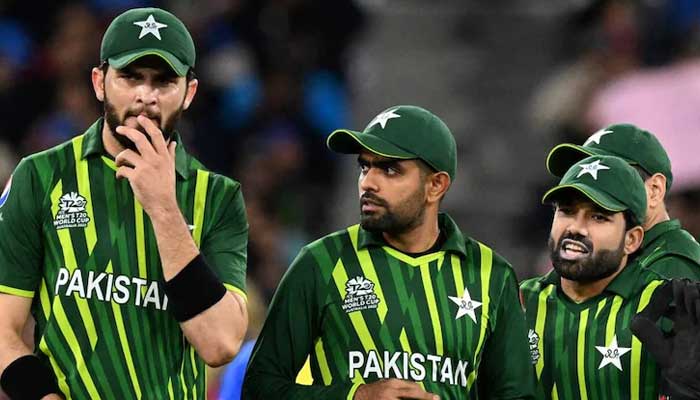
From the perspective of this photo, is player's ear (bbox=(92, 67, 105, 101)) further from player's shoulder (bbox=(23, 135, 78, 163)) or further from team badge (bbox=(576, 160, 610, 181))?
team badge (bbox=(576, 160, 610, 181))

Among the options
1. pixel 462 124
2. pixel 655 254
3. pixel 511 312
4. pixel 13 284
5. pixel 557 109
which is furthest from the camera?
pixel 462 124

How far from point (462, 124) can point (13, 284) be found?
7.99m

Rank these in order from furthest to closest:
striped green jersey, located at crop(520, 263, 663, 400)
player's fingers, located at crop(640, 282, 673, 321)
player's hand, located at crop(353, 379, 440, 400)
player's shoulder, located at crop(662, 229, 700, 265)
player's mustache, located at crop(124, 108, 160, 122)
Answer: player's shoulder, located at crop(662, 229, 700, 265), striped green jersey, located at crop(520, 263, 663, 400), player's fingers, located at crop(640, 282, 673, 321), player's hand, located at crop(353, 379, 440, 400), player's mustache, located at crop(124, 108, 160, 122)

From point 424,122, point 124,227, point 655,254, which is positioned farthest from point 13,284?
point 655,254

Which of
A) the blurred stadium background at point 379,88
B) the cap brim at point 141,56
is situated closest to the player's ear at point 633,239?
the cap brim at point 141,56

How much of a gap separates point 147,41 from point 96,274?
31.4 inches

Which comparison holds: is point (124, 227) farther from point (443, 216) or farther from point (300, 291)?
point (443, 216)

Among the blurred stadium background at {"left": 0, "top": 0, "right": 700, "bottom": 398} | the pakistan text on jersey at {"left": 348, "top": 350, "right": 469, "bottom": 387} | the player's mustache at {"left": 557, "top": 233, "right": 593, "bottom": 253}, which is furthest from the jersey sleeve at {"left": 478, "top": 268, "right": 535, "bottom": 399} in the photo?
the blurred stadium background at {"left": 0, "top": 0, "right": 700, "bottom": 398}

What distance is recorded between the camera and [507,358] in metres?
6.03

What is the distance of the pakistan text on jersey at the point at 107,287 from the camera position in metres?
5.67

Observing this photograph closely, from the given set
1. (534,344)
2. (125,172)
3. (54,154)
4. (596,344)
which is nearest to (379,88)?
(534,344)

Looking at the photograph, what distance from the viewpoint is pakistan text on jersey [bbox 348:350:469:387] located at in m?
5.91

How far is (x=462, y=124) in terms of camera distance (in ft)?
43.8

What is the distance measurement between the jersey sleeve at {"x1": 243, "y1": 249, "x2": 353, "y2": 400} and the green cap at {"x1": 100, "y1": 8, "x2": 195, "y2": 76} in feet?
2.86
